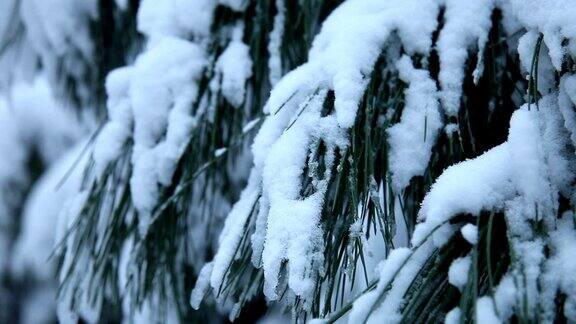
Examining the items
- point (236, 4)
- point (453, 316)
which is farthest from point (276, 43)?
point (453, 316)

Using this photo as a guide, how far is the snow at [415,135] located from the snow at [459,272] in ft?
0.56

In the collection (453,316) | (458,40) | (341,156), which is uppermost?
(458,40)

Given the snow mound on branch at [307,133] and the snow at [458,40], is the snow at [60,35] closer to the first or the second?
the snow mound on branch at [307,133]

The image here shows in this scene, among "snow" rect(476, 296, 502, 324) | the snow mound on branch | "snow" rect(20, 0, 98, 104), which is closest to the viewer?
"snow" rect(476, 296, 502, 324)

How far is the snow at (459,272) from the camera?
1.55 ft

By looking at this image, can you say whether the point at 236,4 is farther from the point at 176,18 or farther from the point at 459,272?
the point at 459,272

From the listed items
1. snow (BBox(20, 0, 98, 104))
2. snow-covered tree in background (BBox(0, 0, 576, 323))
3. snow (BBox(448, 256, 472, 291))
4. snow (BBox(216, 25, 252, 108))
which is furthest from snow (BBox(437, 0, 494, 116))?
snow (BBox(20, 0, 98, 104))

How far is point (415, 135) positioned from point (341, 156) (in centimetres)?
9

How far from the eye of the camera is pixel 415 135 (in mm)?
646

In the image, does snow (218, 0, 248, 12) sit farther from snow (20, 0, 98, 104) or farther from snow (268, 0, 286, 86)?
snow (20, 0, 98, 104)

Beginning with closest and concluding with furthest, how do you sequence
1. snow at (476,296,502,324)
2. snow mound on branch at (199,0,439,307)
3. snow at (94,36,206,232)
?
1. snow at (476,296,502,324)
2. snow mound on branch at (199,0,439,307)
3. snow at (94,36,206,232)

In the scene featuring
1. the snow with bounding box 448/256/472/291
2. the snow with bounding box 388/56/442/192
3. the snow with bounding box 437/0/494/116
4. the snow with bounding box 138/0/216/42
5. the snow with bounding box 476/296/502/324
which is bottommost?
the snow with bounding box 476/296/502/324

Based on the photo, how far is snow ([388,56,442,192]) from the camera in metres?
0.65

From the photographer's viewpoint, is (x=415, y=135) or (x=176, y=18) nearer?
(x=415, y=135)
